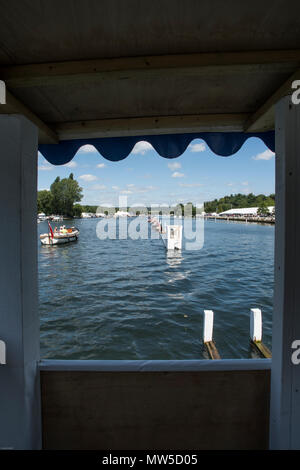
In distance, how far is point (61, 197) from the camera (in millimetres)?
52031

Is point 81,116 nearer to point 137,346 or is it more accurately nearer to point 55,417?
point 55,417

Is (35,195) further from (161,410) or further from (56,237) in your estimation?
(56,237)

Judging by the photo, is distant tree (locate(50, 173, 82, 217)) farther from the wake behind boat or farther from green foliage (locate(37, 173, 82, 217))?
the wake behind boat

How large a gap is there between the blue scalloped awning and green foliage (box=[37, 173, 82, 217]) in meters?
50.4

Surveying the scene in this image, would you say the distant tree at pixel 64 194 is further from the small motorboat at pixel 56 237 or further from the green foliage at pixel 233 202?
the green foliage at pixel 233 202

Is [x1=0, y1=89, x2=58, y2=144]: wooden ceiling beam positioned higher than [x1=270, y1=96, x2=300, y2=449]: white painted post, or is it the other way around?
[x1=0, y1=89, x2=58, y2=144]: wooden ceiling beam

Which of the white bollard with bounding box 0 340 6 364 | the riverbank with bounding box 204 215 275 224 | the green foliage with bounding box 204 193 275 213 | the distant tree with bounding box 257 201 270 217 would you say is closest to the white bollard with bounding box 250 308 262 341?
the white bollard with bounding box 0 340 6 364

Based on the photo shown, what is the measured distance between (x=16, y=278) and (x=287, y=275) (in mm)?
1187

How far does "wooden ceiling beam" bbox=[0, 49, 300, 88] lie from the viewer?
3.83 ft

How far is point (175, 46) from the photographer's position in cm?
114

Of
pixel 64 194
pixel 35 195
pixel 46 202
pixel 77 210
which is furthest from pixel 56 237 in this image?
pixel 77 210

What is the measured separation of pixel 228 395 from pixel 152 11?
1.71 m

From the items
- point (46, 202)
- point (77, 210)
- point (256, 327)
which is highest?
point (46, 202)

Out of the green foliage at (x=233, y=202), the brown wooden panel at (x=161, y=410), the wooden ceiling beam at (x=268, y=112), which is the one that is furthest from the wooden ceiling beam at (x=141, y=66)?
the green foliage at (x=233, y=202)
